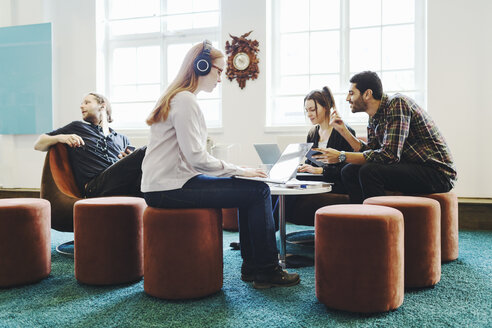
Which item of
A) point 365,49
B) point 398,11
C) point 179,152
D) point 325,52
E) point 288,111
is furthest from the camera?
point 288,111

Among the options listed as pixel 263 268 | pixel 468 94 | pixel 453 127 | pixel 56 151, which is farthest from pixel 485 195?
pixel 56 151

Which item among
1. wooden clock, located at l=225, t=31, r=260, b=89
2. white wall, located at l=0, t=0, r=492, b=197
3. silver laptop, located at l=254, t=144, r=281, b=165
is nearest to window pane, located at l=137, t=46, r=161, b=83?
white wall, located at l=0, t=0, r=492, b=197

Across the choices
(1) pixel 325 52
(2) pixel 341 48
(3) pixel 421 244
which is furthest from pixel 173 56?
(3) pixel 421 244

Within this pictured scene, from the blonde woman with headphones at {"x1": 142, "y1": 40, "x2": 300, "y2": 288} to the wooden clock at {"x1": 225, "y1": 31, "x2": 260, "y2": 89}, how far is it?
2931mm

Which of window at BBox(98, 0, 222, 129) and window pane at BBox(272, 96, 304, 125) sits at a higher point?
window at BBox(98, 0, 222, 129)

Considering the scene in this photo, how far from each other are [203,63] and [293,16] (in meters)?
3.46

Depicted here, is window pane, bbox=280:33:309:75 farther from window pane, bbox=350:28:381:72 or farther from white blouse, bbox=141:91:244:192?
white blouse, bbox=141:91:244:192

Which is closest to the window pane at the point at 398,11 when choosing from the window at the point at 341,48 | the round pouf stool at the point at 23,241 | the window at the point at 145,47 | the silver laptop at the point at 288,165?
the window at the point at 341,48

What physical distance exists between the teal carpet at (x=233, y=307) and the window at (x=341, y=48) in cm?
300

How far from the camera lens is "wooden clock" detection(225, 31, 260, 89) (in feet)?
16.5

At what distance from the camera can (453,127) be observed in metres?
4.41

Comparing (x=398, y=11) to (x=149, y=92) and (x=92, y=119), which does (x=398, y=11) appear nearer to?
(x=149, y=92)

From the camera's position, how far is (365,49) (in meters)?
4.97

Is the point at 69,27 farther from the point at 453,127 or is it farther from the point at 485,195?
the point at 485,195
